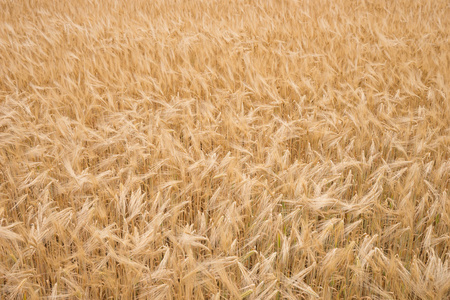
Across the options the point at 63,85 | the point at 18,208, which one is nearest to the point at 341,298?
the point at 18,208

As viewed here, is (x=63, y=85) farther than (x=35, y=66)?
No

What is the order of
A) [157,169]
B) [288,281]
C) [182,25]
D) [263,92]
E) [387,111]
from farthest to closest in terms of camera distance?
[182,25] → [263,92] → [387,111] → [157,169] → [288,281]

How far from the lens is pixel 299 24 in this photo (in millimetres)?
3887

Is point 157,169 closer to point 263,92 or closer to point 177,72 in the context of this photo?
point 263,92

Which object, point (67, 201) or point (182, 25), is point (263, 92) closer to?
point (67, 201)

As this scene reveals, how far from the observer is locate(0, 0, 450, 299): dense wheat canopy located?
939mm

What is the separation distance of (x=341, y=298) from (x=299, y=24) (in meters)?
3.43

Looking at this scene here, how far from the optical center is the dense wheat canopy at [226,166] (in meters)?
0.94

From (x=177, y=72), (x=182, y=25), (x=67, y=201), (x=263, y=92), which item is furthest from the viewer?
(x=182, y=25)

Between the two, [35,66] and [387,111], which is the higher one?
[35,66]

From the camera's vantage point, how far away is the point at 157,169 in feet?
4.61

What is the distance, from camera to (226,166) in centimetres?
139

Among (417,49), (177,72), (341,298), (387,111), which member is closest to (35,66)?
(177,72)

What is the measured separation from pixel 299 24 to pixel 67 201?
3294 millimetres
